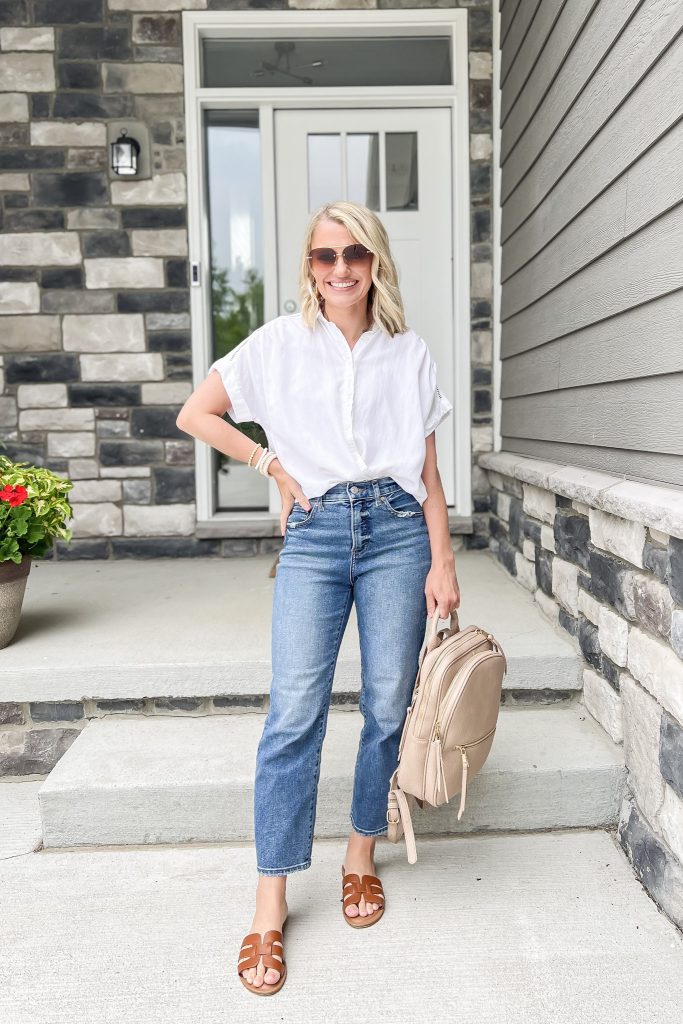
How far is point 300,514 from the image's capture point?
5.42ft

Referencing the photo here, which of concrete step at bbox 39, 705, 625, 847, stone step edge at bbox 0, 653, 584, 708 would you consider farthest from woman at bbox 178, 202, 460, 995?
stone step edge at bbox 0, 653, 584, 708

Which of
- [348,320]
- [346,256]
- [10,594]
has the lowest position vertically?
[10,594]

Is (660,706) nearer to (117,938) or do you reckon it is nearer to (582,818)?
(582,818)

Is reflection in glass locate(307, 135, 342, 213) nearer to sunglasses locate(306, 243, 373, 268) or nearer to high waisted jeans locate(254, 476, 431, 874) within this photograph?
sunglasses locate(306, 243, 373, 268)

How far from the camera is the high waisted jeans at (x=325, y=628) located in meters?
1.60

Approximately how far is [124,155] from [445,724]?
10.6 ft

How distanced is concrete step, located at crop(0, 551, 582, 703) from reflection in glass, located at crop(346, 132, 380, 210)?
1937 mm

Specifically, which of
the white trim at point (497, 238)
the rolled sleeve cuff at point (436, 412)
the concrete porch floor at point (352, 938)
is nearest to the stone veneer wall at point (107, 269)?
the white trim at point (497, 238)

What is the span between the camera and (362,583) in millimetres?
1658

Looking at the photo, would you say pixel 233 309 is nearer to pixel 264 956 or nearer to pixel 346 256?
pixel 346 256

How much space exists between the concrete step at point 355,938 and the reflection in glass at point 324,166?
10.1ft

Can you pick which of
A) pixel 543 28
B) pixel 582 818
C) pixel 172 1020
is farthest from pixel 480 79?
pixel 172 1020

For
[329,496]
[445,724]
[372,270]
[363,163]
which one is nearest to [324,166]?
[363,163]

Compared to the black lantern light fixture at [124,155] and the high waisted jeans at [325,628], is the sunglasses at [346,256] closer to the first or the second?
the high waisted jeans at [325,628]
